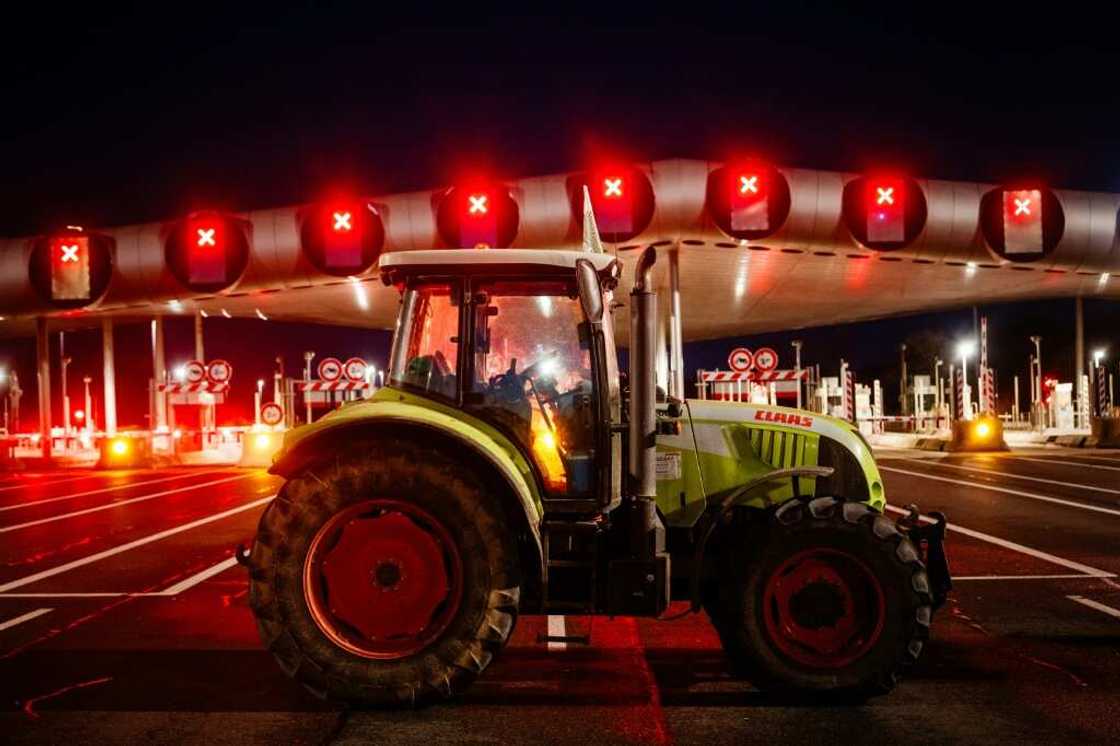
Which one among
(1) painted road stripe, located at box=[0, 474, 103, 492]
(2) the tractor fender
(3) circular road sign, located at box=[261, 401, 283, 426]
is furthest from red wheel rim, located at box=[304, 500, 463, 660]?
(3) circular road sign, located at box=[261, 401, 283, 426]

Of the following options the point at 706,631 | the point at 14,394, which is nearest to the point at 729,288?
the point at 706,631

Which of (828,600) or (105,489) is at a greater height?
(828,600)

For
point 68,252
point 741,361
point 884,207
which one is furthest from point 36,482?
point 884,207

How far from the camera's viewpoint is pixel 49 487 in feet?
69.1

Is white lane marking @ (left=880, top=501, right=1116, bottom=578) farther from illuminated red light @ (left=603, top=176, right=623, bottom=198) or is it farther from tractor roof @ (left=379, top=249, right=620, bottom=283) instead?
illuminated red light @ (left=603, top=176, right=623, bottom=198)

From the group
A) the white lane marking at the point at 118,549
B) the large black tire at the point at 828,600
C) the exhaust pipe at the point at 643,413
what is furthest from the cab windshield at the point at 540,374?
the white lane marking at the point at 118,549

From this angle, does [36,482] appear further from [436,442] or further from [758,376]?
[436,442]

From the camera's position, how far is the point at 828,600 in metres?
5.32

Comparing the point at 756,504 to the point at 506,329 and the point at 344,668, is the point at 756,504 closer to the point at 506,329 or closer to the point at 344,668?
the point at 506,329

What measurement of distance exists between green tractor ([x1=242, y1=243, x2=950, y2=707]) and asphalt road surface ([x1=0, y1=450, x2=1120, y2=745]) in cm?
31

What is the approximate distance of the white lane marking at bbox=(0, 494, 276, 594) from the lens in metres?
9.53

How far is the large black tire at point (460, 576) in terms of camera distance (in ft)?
17.0

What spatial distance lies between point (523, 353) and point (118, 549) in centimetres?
788

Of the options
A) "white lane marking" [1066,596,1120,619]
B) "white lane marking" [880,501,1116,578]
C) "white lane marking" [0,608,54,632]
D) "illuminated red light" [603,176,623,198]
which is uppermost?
"illuminated red light" [603,176,623,198]
